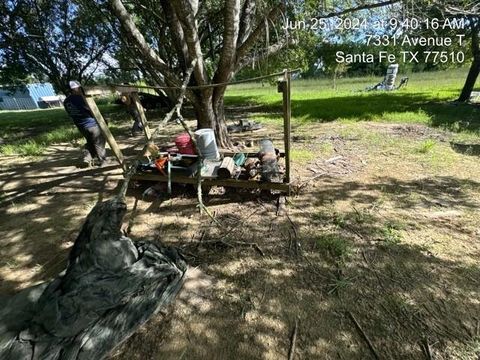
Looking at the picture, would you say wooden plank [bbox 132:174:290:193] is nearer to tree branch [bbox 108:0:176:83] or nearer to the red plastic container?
the red plastic container

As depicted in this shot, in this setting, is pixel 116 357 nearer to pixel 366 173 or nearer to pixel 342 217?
pixel 342 217

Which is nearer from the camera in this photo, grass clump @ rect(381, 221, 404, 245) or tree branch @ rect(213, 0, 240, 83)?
grass clump @ rect(381, 221, 404, 245)

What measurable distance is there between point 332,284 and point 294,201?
4.97 ft

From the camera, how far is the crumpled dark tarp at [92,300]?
1.52m

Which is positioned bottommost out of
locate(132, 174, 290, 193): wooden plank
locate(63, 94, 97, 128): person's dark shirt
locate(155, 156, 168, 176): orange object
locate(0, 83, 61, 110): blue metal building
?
locate(0, 83, 61, 110): blue metal building

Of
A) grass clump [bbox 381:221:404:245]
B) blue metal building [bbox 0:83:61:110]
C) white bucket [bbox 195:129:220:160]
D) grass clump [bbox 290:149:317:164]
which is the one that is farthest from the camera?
blue metal building [bbox 0:83:61:110]

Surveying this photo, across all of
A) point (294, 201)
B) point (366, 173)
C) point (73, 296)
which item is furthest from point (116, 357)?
point (366, 173)

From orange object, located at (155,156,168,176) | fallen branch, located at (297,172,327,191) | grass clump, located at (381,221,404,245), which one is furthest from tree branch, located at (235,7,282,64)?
grass clump, located at (381,221,404,245)

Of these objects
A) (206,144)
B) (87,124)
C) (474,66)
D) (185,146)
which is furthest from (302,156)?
(474,66)

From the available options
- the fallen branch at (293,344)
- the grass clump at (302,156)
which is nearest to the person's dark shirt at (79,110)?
the grass clump at (302,156)

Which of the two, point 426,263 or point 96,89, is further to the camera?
point 96,89

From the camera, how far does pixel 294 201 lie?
3.77 meters

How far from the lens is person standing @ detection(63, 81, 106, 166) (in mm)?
5324

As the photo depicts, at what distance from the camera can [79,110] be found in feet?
17.7
